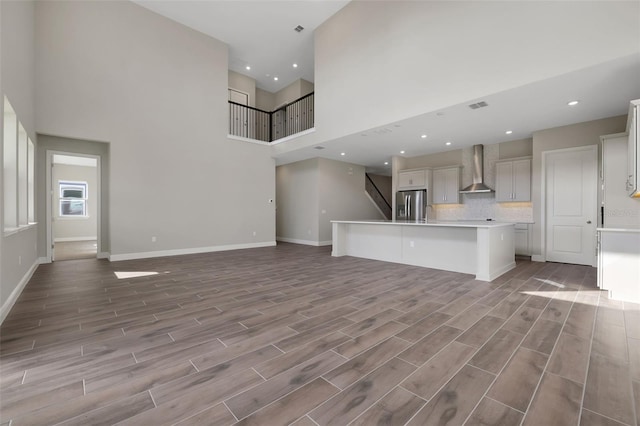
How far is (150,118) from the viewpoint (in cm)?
646

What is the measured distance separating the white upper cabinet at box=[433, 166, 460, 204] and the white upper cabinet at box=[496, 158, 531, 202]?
1.01 metres

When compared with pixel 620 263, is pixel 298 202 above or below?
above

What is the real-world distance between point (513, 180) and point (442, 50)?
385 centimetres

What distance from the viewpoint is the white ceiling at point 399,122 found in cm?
390

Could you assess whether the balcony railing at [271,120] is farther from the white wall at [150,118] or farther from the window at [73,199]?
the window at [73,199]

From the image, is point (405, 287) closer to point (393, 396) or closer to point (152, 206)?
point (393, 396)

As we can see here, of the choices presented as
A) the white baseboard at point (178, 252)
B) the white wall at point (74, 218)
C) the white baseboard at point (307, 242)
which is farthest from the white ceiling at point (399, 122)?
the white wall at point (74, 218)

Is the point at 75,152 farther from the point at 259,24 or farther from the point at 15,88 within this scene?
the point at 259,24

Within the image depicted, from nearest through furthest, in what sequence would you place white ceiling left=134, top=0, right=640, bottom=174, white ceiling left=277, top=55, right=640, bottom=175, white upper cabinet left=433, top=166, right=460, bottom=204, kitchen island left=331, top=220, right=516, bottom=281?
white ceiling left=277, top=55, right=640, bottom=175, white ceiling left=134, top=0, right=640, bottom=174, kitchen island left=331, top=220, right=516, bottom=281, white upper cabinet left=433, top=166, right=460, bottom=204

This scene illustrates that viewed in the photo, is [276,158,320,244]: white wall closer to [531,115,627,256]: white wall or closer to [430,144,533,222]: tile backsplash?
[430,144,533,222]: tile backsplash

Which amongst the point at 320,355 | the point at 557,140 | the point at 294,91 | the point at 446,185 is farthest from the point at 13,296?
the point at 557,140

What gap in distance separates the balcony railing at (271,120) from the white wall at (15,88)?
4.53m

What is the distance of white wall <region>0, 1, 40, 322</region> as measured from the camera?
9.09ft

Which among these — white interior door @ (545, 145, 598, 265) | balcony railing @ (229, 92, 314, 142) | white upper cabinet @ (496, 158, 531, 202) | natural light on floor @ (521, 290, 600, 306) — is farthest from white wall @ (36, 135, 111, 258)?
white interior door @ (545, 145, 598, 265)
